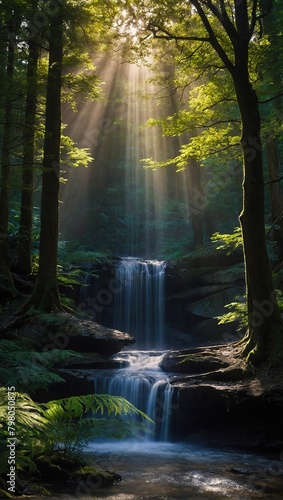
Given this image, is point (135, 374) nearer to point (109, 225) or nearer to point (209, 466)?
point (209, 466)

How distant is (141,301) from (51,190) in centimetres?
929

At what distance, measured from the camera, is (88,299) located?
769 inches

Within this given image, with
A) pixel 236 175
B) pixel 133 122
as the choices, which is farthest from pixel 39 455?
pixel 133 122

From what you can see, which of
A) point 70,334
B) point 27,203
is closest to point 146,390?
point 70,334

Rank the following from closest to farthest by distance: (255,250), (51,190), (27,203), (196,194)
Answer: (255,250)
(51,190)
(27,203)
(196,194)

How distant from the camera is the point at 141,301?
66.3 ft

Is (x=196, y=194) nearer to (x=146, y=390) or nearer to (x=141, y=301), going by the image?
(x=141, y=301)

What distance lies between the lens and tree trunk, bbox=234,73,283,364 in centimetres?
915

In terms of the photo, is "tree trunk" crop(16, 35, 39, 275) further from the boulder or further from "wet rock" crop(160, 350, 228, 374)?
Result: "wet rock" crop(160, 350, 228, 374)

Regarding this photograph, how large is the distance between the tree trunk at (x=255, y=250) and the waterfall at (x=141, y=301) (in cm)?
1018

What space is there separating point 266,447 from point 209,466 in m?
1.69

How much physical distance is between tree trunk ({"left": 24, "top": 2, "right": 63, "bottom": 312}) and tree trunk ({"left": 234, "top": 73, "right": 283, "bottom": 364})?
5105 millimetres

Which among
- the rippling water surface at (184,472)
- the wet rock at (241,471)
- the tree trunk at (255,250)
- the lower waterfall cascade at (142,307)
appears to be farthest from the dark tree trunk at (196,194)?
the wet rock at (241,471)

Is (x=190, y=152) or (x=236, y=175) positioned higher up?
(x=236, y=175)
